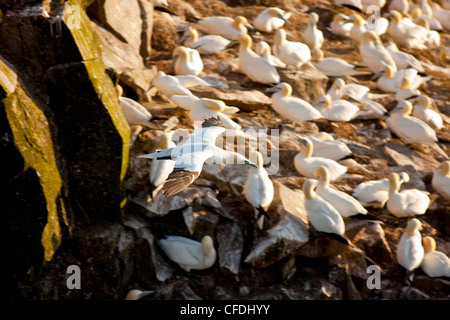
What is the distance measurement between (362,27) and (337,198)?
20.0 ft

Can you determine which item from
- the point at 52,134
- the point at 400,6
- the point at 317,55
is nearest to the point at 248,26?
the point at 317,55

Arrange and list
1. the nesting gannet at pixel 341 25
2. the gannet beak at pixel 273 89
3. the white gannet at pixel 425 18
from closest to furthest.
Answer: the gannet beak at pixel 273 89 → the nesting gannet at pixel 341 25 → the white gannet at pixel 425 18

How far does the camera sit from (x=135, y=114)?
27.7 ft

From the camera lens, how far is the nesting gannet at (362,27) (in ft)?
43.3

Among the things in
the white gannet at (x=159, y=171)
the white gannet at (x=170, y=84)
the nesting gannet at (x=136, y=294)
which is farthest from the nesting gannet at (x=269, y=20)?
the nesting gannet at (x=136, y=294)

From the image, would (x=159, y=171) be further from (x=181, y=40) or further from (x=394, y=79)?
(x=394, y=79)

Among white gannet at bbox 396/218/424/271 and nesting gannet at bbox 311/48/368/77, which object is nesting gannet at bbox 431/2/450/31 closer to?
nesting gannet at bbox 311/48/368/77

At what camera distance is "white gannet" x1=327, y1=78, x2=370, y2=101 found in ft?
35.9

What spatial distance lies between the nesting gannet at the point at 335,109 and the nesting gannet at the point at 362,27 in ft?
10.1

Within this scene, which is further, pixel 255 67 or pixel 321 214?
pixel 255 67

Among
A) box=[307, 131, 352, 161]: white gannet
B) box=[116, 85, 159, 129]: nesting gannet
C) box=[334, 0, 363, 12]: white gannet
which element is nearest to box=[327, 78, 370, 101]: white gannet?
box=[307, 131, 352, 161]: white gannet

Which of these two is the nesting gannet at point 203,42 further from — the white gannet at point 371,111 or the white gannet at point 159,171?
the white gannet at point 159,171

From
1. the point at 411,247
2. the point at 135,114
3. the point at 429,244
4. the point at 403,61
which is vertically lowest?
the point at 403,61

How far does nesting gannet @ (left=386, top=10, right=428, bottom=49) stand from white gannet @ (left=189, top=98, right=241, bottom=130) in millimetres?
6558
